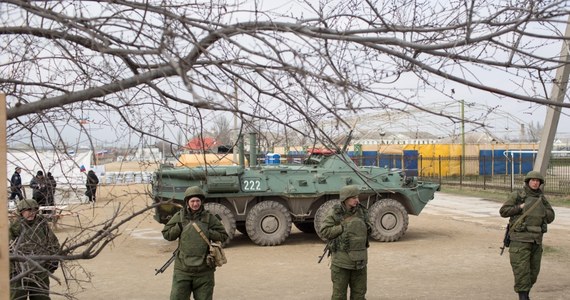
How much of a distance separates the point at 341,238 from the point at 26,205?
292 cm

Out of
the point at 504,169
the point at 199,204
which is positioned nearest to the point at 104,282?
the point at 199,204

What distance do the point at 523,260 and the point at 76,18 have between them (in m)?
5.72

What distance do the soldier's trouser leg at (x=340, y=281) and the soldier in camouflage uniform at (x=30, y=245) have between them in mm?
2609

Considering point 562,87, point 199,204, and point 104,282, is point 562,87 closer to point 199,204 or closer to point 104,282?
point 199,204

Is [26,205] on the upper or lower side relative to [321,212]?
upper

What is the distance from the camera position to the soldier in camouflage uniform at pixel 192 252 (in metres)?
6.15

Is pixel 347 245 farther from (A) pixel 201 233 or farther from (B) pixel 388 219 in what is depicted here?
(B) pixel 388 219

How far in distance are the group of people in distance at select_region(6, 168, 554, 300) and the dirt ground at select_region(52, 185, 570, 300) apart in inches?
21.8

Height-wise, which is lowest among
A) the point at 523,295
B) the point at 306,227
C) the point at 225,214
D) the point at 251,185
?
the point at 523,295

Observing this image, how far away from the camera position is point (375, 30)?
304 centimetres

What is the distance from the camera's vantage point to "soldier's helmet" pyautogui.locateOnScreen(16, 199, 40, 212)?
5.14 meters

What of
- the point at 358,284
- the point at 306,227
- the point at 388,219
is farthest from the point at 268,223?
the point at 358,284

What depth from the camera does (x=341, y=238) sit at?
661 centimetres

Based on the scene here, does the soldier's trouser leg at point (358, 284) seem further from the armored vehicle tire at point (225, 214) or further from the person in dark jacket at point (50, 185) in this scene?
the armored vehicle tire at point (225, 214)
